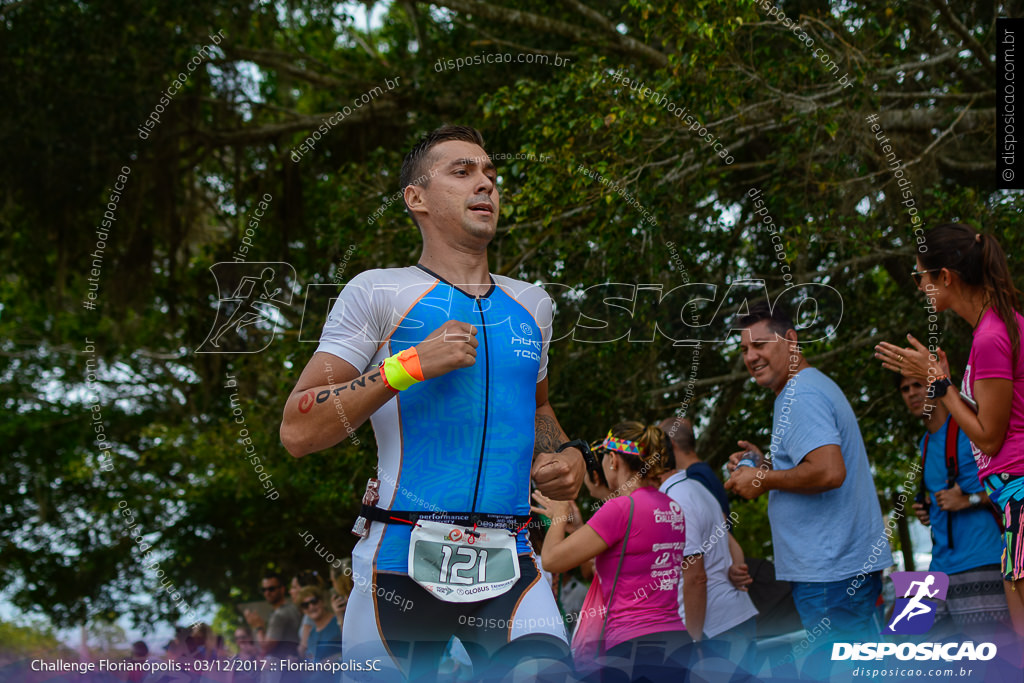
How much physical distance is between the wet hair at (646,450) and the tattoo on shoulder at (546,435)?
1305 millimetres

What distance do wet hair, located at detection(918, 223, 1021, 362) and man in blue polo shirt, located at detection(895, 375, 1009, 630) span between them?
0.67 meters

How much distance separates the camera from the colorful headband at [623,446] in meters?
4.31

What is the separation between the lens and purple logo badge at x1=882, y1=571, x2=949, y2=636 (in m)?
3.55

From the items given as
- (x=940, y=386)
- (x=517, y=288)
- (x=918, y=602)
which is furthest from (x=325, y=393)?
(x=918, y=602)

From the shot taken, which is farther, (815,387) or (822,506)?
(815,387)

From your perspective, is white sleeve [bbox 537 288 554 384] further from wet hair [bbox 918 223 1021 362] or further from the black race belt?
wet hair [bbox 918 223 1021 362]

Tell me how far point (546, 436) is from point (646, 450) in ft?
4.75

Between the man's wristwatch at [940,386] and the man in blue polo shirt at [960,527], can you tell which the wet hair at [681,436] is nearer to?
the man in blue polo shirt at [960,527]

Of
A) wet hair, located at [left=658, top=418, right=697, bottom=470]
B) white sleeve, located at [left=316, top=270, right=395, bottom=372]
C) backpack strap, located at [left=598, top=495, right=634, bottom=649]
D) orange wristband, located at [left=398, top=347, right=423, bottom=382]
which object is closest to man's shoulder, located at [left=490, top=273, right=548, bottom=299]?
white sleeve, located at [left=316, top=270, right=395, bottom=372]

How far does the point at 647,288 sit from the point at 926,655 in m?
3.77

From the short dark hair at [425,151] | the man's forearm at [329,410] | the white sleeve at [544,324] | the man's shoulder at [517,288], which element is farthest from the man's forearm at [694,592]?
the man's forearm at [329,410]

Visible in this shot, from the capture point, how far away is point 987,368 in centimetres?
323

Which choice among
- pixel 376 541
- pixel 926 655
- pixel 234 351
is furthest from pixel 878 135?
pixel 234 351

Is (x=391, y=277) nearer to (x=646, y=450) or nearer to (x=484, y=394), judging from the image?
(x=484, y=394)
